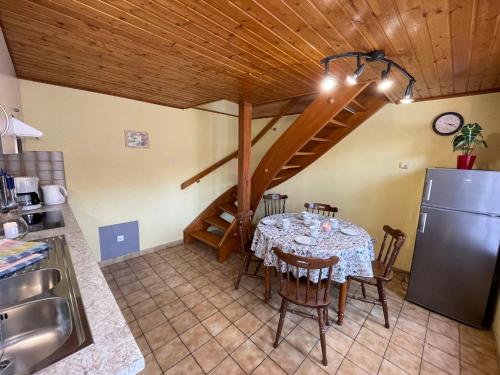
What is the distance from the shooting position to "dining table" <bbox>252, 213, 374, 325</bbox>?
178 cm

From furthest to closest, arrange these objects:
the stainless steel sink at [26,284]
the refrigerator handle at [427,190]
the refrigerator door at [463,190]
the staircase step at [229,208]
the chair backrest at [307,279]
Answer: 1. the staircase step at [229,208]
2. the refrigerator handle at [427,190]
3. the refrigerator door at [463,190]
4. the chair backrest at [307,279]
5. the stainless steel sink at [26,284]

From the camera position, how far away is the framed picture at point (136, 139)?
287 cm

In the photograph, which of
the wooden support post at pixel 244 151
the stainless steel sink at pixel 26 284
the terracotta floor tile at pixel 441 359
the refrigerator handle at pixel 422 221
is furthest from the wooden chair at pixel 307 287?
the wooden support post at pixel 244 151

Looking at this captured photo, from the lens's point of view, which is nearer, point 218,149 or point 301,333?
point 301,333

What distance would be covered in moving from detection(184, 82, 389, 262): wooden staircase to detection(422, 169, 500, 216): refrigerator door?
3.68ft

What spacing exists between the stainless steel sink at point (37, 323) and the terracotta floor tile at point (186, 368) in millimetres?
1015

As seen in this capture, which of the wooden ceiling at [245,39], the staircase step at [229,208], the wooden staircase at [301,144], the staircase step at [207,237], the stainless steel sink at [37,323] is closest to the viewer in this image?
the stainless steel sink at [37,323]

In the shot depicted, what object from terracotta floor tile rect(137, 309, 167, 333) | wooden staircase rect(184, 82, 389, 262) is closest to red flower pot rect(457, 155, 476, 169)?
wooden staircase rect(184, 82, 389, 262)

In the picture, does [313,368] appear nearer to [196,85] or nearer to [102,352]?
[102,352]

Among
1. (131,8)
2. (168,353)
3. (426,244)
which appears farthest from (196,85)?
(426,244)

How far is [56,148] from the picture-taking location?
7.86 feet

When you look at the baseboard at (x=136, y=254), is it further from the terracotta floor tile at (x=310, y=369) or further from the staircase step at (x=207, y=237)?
the terracotta floor tile at (x=310, y=369)

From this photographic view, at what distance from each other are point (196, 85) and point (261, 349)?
8.37ft

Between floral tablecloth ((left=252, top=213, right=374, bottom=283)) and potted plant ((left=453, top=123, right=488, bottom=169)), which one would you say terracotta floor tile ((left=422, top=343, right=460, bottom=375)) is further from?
potted plant ((left=453, top=123, right=488, bottom=169))
